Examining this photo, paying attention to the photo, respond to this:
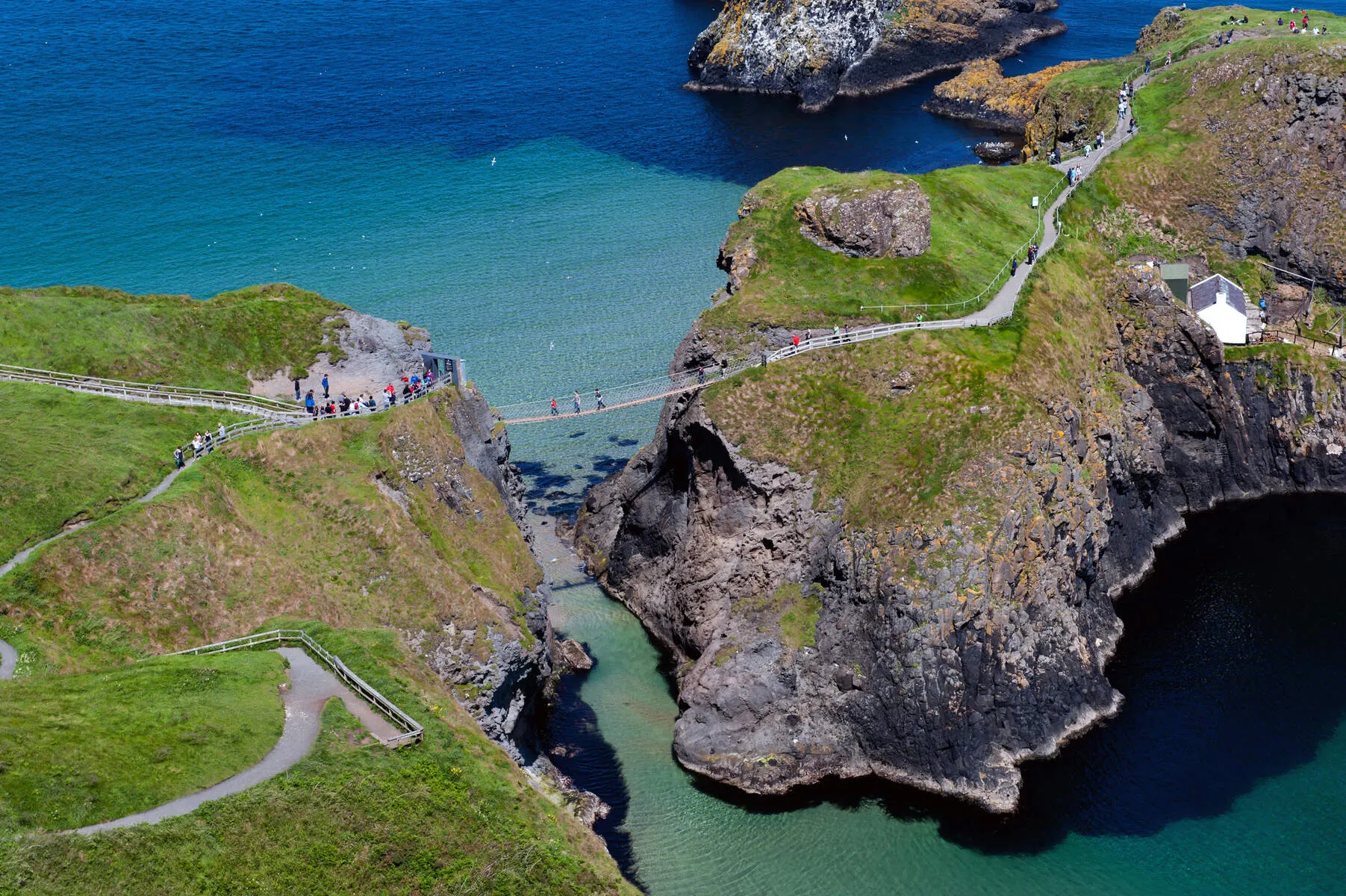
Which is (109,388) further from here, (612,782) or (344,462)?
(612,782)

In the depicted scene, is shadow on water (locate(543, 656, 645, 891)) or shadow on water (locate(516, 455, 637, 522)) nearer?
shadow on water (locate(543, 656, 645, 891))

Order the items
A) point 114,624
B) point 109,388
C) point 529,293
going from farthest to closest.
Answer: point 529,293 → point 109,388 → point 114,624

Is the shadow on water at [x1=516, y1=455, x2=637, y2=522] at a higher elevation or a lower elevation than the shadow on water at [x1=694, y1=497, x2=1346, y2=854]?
higher

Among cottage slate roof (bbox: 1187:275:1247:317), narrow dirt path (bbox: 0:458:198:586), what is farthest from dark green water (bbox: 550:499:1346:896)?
cottage slate roof (bbox: 1187:275:1247:317)

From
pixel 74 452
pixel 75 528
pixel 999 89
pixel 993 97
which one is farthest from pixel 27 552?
pixel 999 89

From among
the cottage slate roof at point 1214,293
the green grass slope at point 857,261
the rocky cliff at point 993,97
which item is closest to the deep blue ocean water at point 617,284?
the rocky cliff at point 993,97

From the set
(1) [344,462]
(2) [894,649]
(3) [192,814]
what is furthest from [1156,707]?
(3) [192,814]

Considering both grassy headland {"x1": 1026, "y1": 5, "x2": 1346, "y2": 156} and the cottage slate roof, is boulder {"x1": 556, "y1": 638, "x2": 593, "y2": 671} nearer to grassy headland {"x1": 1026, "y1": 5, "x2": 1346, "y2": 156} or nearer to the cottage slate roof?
the cottage slate roof
